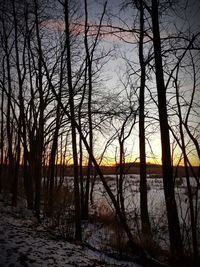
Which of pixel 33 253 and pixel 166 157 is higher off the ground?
pixel 166 157

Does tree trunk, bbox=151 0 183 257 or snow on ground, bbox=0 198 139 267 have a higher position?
tree trunk, bbox=151 0 183 257

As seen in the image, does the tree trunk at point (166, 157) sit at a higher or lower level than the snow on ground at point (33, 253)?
higher

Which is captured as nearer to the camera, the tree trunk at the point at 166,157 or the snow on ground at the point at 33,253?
the snow on ground at the point at 33,253

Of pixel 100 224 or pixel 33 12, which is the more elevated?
pixel 33 12

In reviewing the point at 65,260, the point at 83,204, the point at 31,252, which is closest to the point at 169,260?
the point at 65,260

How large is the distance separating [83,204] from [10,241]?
354 inches

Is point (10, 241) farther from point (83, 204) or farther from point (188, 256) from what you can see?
point (83, 204)

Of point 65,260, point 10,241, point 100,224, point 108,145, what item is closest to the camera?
point 65,260

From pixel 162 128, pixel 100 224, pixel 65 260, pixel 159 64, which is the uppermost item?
pixel 159 64

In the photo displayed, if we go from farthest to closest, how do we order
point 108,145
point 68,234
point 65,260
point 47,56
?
point 108,145 < point 47,56 < point 68,234 < point 65,260

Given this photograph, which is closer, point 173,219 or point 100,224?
point 173,219

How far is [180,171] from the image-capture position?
736 centimetres

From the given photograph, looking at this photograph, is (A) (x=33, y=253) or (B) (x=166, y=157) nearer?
(A) (x=33, y=253)

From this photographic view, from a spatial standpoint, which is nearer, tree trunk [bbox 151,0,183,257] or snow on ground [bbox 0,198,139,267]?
snow on ground [bbox 0,198,139,267]
